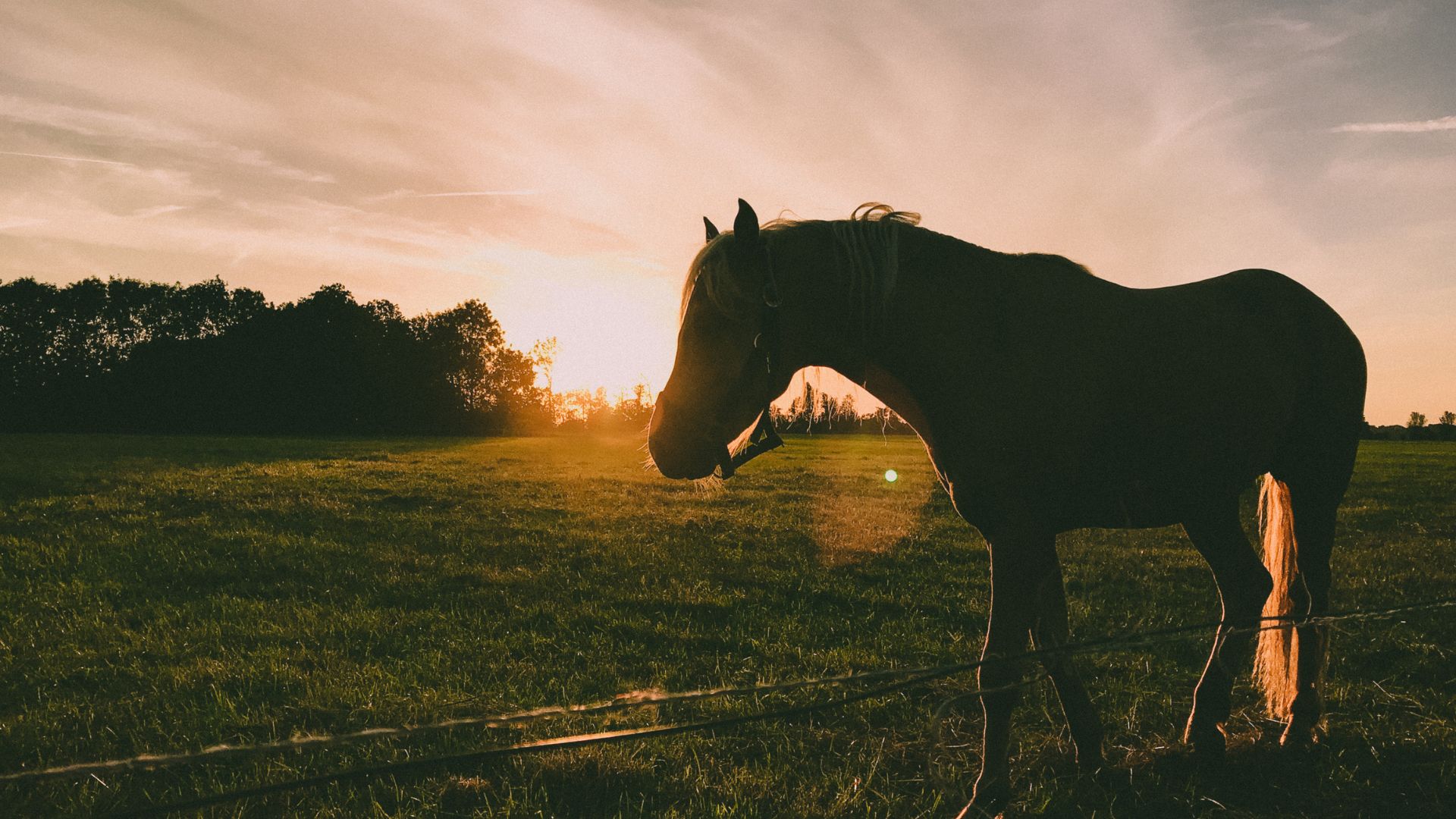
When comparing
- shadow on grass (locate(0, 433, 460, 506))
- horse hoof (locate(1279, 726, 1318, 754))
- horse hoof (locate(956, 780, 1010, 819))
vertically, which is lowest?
shadow on grass (locate(0, 433, 460, 506))

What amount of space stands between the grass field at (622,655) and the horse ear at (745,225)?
128cm

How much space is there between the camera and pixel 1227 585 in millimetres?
2969

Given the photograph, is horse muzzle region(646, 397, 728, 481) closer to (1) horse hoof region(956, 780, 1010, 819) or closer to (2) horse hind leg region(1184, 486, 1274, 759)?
(1) horse hoof region(956, 780, 1010, 819)

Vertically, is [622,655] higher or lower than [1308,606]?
lower

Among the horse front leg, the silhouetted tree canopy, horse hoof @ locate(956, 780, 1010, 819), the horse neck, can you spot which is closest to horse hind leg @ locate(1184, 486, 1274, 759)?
the horse front leg

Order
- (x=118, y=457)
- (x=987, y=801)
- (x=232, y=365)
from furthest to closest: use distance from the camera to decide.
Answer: (x=232, y=365), (x=118, y=457), (x=987, y=801)

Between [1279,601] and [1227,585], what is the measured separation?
947mm

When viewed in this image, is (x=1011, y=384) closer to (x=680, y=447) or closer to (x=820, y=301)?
(x=820, y=301)

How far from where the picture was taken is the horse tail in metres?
3.51

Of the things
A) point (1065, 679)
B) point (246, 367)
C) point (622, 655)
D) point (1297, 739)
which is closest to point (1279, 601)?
point (1297, 739)

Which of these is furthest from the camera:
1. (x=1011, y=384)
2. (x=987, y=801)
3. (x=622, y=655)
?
(x=622, y=655)

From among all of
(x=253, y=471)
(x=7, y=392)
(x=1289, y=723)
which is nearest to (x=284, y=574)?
(x=1289, y=723)

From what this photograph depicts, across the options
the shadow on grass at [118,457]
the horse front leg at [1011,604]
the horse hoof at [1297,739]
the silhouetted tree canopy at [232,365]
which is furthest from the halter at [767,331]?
the silhouetted tree canopy at [232,365]

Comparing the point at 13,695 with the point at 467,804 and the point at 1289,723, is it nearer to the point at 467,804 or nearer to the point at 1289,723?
the point at 467,804
